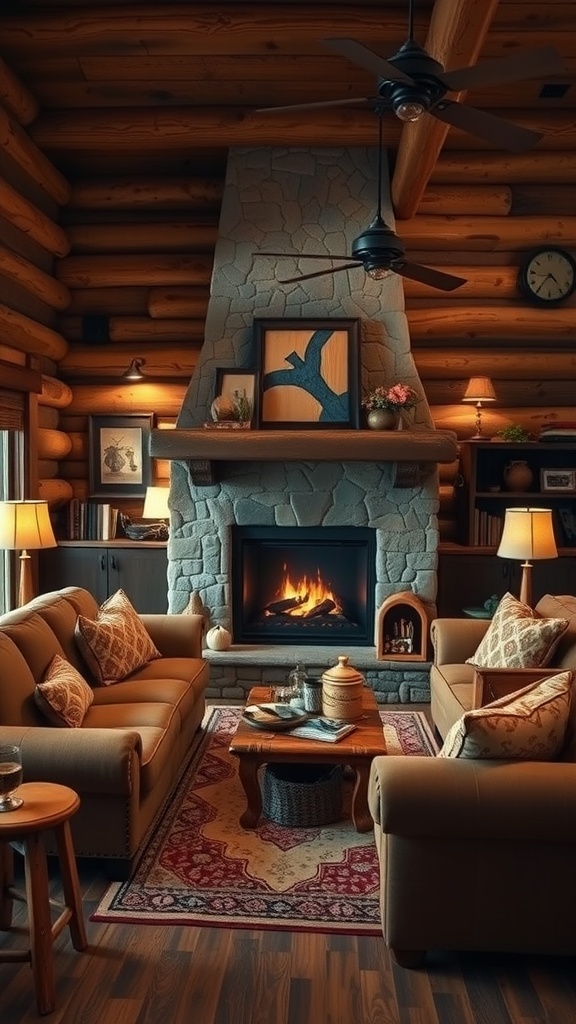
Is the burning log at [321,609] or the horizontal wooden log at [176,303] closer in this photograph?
the burning log at [321,609]

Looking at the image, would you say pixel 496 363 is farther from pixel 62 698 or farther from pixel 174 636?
pixel 62 698

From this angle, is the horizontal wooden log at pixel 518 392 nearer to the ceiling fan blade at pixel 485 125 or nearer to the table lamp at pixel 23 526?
the table lamp at pixel 23 526

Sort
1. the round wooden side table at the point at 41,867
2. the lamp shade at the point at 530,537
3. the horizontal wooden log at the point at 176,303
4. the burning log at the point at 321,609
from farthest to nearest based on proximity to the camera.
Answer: the horizontal wooden log at the point at 176,303 → the burning log at the point at 321,609 → the lamp shade at the point at 530,537 → the round wooden side table at the point at 41,867

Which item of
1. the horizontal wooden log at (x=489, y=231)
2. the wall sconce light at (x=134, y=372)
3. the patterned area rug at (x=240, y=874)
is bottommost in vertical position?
the patterned area rug at (x=240, y=874)

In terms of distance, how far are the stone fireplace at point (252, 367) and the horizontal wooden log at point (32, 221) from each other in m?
1.23

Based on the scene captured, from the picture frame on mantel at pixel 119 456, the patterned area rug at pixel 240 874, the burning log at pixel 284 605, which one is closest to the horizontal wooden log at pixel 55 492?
the picture frame on mantel at pixel 119 456

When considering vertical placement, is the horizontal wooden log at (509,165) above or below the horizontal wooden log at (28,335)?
above

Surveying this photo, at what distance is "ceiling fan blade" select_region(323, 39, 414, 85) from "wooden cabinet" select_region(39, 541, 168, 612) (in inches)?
162

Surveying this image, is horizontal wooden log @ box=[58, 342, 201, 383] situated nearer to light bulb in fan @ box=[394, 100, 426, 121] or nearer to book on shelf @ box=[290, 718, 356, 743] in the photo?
book on shelf @ box=[290, 718, 356, 743]

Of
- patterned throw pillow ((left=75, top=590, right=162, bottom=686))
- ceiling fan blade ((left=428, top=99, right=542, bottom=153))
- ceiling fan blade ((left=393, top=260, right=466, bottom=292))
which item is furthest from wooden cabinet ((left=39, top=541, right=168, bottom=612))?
ceiling fan blade ((left=428, top=99, right=542, bottom=153))

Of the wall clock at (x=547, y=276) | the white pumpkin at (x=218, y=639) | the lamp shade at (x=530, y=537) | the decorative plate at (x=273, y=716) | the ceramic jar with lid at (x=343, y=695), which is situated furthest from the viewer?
the wall clock at (x=547, y=276)

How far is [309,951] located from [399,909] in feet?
1.21

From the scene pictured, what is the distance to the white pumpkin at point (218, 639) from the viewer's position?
5770 mm

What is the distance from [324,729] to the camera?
3.70 m
